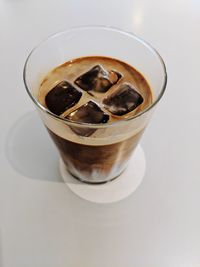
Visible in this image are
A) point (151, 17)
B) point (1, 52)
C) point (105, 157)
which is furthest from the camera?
point (151, 17)

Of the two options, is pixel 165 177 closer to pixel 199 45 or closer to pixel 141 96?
pixel 141 96

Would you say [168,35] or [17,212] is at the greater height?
[168,35]

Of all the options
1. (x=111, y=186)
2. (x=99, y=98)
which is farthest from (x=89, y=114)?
(x=111, y=186)

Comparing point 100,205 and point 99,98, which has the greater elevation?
point 99,98

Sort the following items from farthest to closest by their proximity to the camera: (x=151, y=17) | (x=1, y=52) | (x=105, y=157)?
1. (x=151, y=17)
2. (x=1, y=52)
3. (x=105, y=157)

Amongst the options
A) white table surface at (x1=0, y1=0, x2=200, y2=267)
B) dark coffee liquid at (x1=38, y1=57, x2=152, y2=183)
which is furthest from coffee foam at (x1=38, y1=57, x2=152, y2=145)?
white table surface at (x1=0, y1=0, x2=200, y2=267)

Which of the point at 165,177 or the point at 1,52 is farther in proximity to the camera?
the point at 1,52

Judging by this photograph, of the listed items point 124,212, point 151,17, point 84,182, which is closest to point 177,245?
point 124,212

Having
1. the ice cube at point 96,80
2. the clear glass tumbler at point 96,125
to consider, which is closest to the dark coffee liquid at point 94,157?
the clear glass tumbler at point 96,125

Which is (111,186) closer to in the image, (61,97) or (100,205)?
(100,205)
